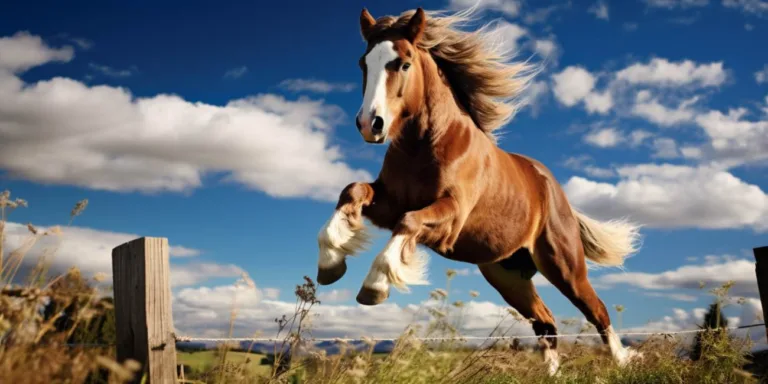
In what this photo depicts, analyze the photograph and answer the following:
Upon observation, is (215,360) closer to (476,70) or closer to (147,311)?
(147,311)

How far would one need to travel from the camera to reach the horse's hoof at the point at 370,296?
4117mm

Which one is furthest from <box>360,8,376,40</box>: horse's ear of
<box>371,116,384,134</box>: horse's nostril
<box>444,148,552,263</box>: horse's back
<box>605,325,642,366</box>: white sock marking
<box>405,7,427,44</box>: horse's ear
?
<box>605,325,642,366</box>: white sock marking

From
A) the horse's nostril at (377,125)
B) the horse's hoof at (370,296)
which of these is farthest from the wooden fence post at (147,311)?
the horse's nostril at (377,125)

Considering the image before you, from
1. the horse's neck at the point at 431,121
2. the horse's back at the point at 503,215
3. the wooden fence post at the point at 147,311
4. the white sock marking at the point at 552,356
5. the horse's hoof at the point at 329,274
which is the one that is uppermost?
the horse's neck at the point at 431,121

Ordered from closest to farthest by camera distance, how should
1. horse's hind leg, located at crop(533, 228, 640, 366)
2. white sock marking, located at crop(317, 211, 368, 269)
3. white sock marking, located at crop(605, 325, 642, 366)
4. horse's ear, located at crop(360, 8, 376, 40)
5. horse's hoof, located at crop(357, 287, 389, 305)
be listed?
1. horse's hoof, located at crop(357, 287, 389, 305)
2. white sock marking, located at crop(317, 211, 368, 269)
3. horse's ear, located at crop(360, 8, 376, 40)
4. white sock marking, located at crop(605, 325, 642, 366)
5. horse's hind leg, located at crop(533, 228, 640, 366)

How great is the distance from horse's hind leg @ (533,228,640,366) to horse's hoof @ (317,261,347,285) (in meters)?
2.62

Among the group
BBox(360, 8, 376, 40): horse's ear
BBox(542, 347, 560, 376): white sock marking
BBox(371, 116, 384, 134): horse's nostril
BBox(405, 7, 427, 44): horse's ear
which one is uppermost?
BBox(360, 8, 376, 40): horse's ear

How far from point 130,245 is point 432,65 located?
112 inches

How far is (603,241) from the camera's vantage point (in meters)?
7.47

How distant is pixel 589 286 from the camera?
22.1ft

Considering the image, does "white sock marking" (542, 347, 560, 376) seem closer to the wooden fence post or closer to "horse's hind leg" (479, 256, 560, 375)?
"horse's hind leg" (479, 256, 560, 375)

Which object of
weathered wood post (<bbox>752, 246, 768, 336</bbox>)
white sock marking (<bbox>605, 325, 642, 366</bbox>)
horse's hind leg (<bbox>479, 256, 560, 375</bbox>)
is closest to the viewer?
weathered wood post (<bbox>752, 246, 768, 336</bbox>)

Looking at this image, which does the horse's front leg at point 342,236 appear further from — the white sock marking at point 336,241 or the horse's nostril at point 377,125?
the horse's nostril at point 377,125

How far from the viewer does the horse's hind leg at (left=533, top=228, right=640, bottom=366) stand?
6438mm
